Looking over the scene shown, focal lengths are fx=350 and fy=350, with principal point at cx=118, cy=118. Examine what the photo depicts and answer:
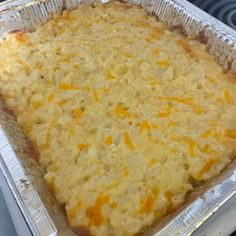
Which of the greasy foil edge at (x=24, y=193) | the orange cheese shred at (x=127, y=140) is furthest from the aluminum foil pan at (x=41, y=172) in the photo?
the orange cheese shred at (x=127, y=140)

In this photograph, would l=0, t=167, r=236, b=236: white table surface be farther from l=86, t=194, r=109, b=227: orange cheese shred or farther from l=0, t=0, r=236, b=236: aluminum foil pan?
l=86, t=194, r=109, b=227: orange cheese shred

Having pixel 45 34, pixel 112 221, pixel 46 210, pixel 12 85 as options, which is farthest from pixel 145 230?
pixel 45 34

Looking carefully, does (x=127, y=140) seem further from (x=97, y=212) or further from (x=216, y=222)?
(x=216, y=222)

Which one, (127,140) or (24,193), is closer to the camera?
(24,193)

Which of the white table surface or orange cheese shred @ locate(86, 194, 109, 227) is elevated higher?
orange cheese shred @ locate(86, 194, 109, 227)

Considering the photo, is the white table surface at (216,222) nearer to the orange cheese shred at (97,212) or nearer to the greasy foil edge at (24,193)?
the greasy foil edge at (24,193)

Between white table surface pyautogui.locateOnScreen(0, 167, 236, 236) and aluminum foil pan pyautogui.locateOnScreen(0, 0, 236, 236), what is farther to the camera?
white table surface pyautogui.locateOnScreen(0, 167, 236, 236)

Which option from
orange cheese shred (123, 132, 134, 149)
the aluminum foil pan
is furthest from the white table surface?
orange cheese shred (123, 132, 134, 149)

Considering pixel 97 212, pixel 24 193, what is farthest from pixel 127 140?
pixel 24 193
